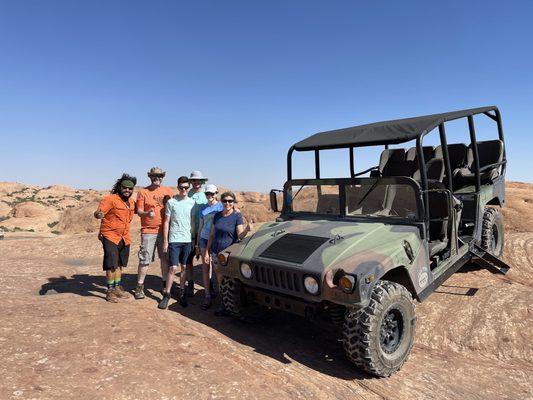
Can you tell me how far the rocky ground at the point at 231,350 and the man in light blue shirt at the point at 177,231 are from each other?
0.38m

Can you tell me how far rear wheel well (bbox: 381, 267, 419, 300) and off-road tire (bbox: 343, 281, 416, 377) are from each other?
29 centimetres

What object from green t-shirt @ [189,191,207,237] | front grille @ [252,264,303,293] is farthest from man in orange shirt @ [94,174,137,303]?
front grille @ [252,264,303,293]

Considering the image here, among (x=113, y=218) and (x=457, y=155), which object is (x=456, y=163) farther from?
(x=113, y=218)

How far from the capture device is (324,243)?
13.1ft

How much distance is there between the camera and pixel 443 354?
4.42m

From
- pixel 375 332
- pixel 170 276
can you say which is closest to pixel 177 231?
pixel 170 276

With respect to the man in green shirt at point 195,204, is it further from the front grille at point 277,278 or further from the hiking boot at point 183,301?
the front grille at point 277,278

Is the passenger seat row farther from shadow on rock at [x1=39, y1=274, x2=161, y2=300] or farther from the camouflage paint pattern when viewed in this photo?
shadow on rock at [x1=39, y1=274, x2=161, y2=300]

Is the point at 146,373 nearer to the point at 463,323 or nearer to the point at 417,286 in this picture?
the point at 417,286

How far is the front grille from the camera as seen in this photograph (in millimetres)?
3699

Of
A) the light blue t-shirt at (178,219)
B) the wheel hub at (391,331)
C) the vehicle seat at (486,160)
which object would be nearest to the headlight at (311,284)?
the wheel hub at (391,331)

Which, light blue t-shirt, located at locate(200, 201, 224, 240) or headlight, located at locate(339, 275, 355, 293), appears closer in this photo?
headlight, located at locate(339, 275, 355, 293)

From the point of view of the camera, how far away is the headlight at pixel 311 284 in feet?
→ 11.6

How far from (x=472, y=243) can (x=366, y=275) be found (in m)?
3.13
